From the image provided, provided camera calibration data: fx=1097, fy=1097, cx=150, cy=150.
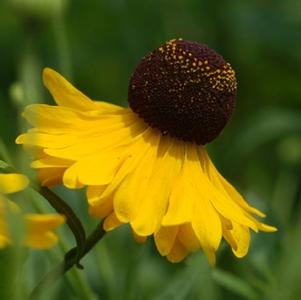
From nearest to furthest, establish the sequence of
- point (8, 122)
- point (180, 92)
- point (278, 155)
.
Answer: point (180, 92) < point (8, 122) < point (278, 155)

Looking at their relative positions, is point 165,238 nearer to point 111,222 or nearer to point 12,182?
point 111,222

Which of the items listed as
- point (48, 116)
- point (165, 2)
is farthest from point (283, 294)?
point (165, 2)

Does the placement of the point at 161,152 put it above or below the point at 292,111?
above

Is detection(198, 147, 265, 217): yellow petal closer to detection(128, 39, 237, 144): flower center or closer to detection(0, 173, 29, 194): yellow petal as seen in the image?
detection(128, 39, 237, 144): flower center

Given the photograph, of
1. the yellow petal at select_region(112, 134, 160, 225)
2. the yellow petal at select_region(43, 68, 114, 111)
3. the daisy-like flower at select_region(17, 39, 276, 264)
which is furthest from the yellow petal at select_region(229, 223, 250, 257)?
the yellow petal at select_region(43, 68, 114, 111)

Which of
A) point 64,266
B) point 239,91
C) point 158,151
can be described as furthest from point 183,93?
point 239,91

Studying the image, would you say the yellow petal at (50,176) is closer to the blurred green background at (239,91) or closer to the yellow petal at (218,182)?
the yellow petal at (218,182)

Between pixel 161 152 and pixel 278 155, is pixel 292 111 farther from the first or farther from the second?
pixel 161 152
